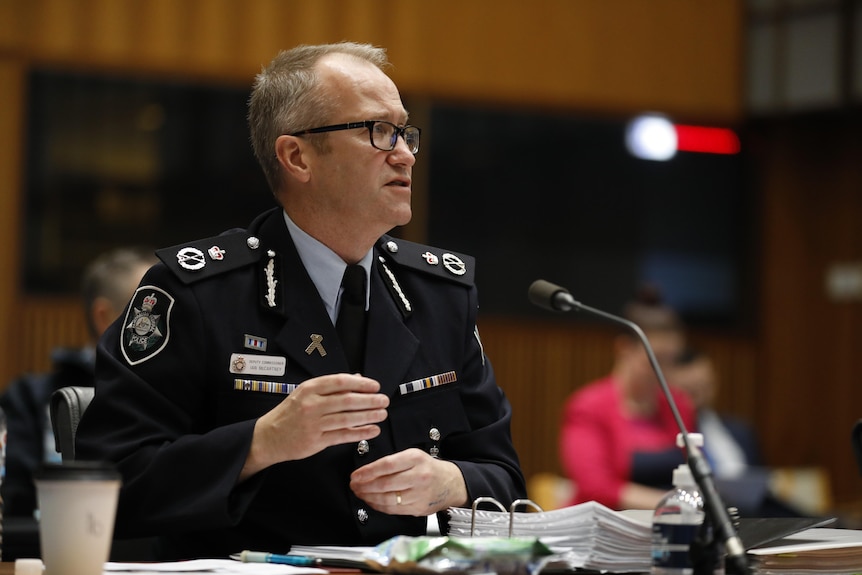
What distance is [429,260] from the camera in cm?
256

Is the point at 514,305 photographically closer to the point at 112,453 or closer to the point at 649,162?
the point at 649,162

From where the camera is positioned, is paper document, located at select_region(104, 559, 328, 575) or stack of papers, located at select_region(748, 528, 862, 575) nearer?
paper document, located at select_region(104, 559, 328, 575)

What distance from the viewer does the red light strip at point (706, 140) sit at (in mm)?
Answer: 7547

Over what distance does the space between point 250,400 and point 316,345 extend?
0.53 feet

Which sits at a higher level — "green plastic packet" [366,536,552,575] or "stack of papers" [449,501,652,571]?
"green plastic packet" [366,536,552,575]

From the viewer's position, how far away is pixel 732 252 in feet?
25.5

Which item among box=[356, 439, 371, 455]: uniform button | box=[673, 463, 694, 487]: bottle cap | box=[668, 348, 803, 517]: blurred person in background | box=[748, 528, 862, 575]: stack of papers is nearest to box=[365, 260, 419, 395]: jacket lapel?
box=[356, 439, 371, 455]: uniform button

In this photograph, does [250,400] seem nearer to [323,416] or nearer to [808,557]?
[323,416]

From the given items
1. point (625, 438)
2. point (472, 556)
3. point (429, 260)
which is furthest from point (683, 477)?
point (625, 438)

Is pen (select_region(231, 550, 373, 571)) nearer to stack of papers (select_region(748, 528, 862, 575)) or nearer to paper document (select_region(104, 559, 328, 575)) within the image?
paper document (select_region(104, 559, 328, 575))

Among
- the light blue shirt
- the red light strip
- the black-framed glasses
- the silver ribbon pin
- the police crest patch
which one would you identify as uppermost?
the red light strip

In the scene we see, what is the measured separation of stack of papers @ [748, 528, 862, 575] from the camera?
185 centimetres

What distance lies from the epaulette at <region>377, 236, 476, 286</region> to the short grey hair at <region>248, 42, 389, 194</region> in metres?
0.27

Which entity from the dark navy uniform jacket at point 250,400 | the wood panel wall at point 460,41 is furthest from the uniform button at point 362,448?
the wood panel wall at point 460,41
